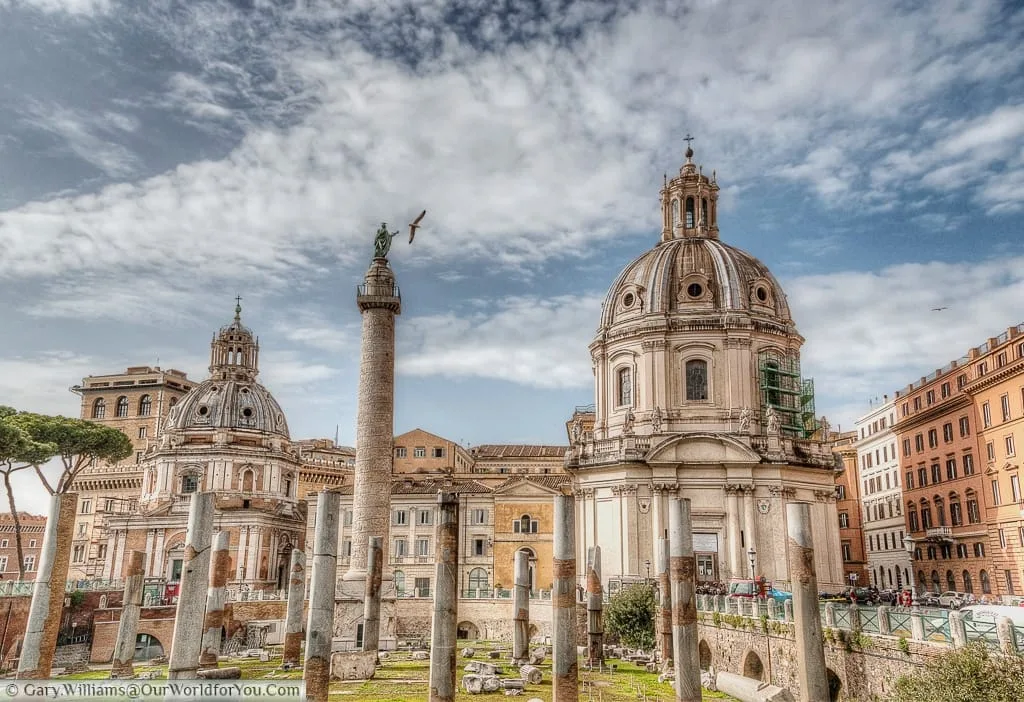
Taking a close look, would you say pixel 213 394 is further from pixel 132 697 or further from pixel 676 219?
pixel 132 697

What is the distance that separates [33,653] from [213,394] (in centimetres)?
5458

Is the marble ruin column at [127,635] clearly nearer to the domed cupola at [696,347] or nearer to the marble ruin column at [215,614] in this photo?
the marble ruin column at [215,614]

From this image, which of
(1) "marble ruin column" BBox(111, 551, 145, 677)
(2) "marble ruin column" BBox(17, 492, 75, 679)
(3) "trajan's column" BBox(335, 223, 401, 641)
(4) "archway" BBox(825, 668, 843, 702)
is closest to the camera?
(4) "archway" BBox(825, 668, 843, 702)

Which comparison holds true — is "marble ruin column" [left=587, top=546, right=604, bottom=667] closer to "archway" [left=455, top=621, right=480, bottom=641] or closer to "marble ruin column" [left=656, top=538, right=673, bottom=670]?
"marble ruin column" [left=656, top=538, right=673, bottom=670]

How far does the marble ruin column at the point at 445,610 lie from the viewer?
2062 cm

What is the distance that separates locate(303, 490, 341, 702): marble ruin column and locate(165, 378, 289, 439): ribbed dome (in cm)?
5511

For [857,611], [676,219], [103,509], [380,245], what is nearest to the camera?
[857,611]

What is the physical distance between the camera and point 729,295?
52000mm

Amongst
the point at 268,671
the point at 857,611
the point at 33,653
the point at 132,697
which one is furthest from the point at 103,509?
the point at 857,611

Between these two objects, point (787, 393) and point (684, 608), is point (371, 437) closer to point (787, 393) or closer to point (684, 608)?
point (787, 393)

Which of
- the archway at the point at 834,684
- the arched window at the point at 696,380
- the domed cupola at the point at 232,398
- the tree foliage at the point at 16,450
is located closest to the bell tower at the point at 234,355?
the domed cupola at the point at 232,398

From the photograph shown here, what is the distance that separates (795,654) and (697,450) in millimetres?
23129

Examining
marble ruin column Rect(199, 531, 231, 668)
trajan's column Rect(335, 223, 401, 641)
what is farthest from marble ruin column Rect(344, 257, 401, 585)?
marble ruin column Rect(199, 531, 231, 668)

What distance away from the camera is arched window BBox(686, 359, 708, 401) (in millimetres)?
51281
